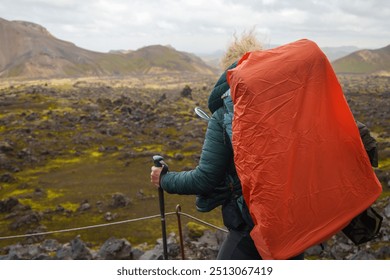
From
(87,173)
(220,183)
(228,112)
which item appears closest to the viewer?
Result: (228,112)

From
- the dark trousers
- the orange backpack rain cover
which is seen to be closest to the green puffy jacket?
the orange backpack rain cover

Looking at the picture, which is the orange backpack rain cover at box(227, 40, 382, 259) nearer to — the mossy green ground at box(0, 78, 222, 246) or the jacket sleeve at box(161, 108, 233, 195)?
the jacket sleeve at box(161, 108, 233, 195)

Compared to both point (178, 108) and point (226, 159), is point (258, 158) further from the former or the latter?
point (178, 108)

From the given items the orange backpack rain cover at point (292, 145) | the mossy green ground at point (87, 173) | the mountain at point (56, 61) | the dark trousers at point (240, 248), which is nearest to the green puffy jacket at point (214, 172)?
the orange backpack rain cover at point (292, 145)

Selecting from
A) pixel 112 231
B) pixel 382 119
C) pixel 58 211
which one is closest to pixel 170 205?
pixel 112 231

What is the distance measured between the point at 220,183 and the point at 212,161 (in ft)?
0.79

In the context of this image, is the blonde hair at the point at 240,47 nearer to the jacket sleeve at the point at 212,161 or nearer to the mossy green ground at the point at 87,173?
the jacket sleeve at the point at 212,161

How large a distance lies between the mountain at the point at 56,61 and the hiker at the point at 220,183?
485ft

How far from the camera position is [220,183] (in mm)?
2875

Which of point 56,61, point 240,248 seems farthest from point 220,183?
point 56,61

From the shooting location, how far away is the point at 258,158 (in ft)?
8.18

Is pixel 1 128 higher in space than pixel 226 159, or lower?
lower

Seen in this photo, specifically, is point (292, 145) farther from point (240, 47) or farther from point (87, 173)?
point (87, 173)
